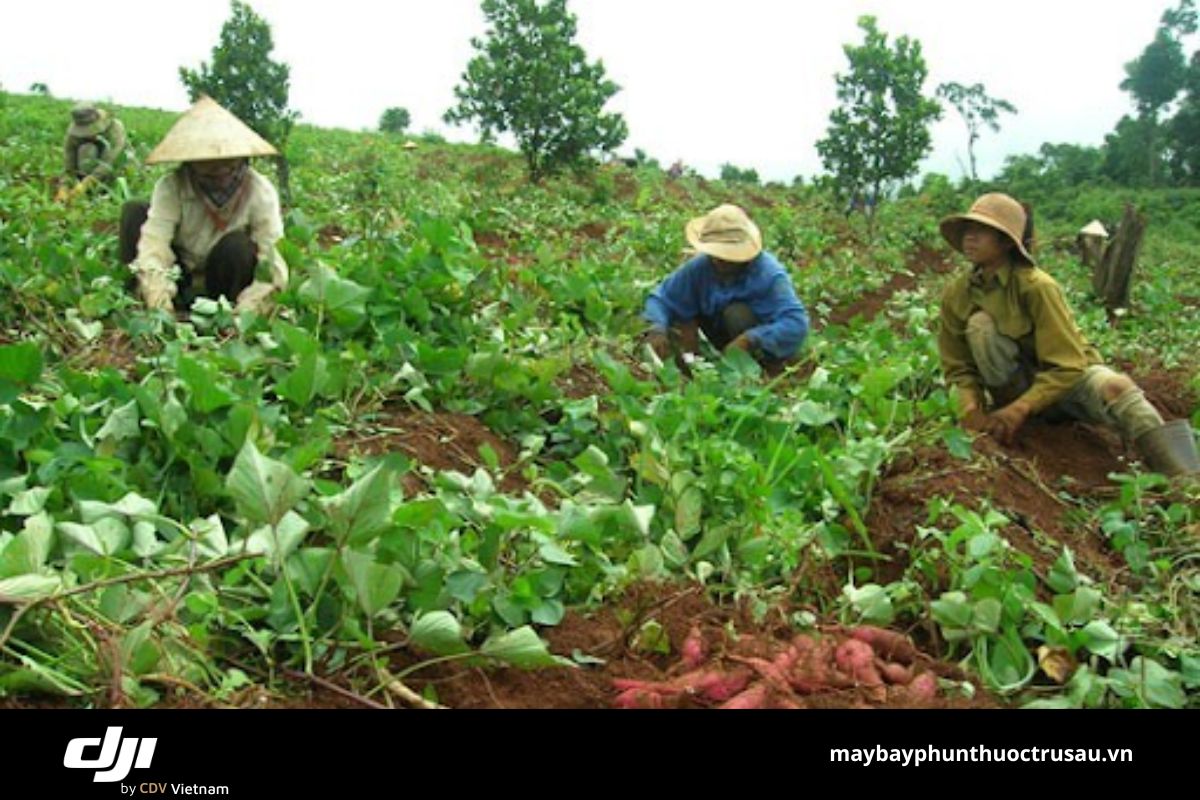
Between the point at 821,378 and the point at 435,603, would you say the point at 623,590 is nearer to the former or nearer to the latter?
the point at 435,603

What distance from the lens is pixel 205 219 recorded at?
430 cm

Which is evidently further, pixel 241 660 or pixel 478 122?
pixel 478 122

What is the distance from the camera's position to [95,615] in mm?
1821

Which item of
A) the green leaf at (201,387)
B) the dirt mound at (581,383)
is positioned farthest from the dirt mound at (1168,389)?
the green leaf at (201,387)

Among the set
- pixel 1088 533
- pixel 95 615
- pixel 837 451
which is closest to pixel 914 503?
pixel 837 451

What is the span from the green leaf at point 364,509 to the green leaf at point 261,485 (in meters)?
0.07

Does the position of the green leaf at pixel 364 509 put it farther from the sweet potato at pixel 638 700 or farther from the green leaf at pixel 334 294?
the green leaf at pixel 334 294

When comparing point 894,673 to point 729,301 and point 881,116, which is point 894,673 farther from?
point 881,116

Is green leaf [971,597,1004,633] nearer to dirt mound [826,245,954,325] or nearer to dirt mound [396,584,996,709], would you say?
dirt mound [396,584,996,709]

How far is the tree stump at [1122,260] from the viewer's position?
325 inches

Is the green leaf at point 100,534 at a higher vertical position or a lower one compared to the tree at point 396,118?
lower

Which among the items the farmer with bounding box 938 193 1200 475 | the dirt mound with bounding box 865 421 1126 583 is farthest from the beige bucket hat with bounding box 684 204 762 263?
the dirt mound with bounding box 865 421 1126 583

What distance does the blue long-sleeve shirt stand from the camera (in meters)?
4.77
